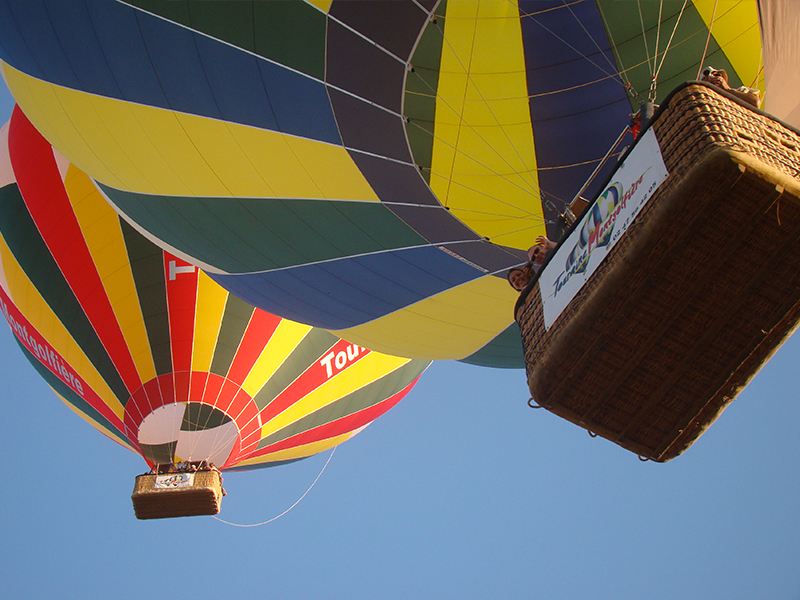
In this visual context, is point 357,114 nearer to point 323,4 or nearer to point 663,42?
point 323,4

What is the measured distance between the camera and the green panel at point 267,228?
14.5 ft

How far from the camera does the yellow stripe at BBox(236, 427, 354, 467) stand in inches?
311

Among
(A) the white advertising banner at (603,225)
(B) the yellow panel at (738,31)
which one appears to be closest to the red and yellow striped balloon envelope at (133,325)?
(B) the yellow panel at (738,31)

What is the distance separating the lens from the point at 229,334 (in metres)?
7.04

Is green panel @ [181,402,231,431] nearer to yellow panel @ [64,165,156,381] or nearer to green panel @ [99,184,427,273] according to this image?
yellow panel @ [64,165,156,381]

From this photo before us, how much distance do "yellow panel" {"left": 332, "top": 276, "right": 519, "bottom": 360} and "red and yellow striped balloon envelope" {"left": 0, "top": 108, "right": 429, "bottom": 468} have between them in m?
1.64

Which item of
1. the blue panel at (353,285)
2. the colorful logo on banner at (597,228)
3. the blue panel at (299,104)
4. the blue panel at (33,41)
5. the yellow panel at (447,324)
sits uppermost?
the blue panel at (33,41)

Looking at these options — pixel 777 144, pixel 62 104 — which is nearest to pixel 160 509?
pixel 62 104

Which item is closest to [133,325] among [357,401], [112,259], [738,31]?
[112,259]

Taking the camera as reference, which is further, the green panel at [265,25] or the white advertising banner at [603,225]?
the green panel at [265,25]

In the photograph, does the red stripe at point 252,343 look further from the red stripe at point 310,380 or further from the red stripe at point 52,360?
the red stripe at point 52,360

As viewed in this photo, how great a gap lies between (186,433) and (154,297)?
1181mm

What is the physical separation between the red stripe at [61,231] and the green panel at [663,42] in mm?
4872

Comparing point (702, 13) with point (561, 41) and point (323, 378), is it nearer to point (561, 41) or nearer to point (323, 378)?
point (561, 41)
